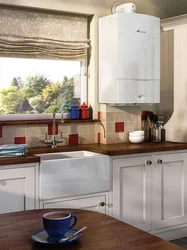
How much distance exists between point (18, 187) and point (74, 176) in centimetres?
48

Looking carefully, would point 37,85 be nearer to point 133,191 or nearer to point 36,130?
point 36,130

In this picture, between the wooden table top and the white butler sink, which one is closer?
the wooden table top

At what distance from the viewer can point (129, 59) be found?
4.05 meters

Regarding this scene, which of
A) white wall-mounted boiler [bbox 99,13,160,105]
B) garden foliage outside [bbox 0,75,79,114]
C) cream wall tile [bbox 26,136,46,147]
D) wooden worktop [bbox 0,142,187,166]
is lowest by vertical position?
wooden worktop [bbox 0,142,187,166]

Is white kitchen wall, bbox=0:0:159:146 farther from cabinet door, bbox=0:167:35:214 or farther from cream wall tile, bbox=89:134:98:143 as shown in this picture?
cabinet door, bbox=0:167:35:214

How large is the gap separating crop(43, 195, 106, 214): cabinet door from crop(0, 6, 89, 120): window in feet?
3.36

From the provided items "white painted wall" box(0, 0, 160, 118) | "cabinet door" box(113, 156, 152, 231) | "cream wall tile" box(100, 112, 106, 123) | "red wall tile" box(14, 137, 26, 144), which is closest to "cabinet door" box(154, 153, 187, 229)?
"cabinet door" box(113, 156, 152, 231)

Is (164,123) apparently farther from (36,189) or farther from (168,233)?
(36,189)

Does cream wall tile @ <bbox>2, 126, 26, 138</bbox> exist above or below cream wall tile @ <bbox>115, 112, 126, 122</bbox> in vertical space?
below

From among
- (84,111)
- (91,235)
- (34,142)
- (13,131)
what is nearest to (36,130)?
(34,142)

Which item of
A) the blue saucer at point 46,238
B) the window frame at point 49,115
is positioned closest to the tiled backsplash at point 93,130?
the window frame at point 49,115

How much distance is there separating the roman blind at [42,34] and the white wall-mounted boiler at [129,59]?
0.24m

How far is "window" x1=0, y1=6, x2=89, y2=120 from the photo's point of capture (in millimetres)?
3943

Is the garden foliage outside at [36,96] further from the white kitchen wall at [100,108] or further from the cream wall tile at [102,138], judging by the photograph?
the cream wall tile at [102,138]
